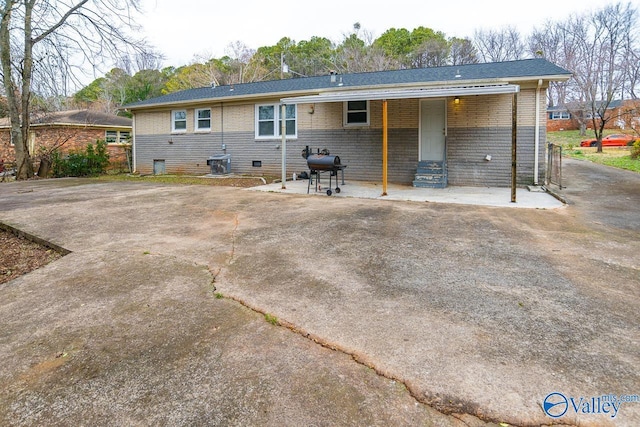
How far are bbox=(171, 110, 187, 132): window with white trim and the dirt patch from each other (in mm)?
10611

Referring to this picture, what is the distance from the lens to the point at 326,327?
9.45ft

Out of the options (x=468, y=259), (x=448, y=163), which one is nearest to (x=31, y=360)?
(x=468, y=259)

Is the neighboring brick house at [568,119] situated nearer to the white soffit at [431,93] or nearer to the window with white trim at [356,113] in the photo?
the window with white trim at [356,113]

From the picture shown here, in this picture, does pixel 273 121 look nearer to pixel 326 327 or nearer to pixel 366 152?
pixel 366 152

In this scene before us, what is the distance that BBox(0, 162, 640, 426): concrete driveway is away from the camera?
2.04 m

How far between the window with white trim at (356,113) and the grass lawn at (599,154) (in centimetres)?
1070

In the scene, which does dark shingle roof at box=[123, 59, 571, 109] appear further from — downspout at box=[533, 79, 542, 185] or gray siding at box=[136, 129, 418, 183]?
gray siding at box=[136, 129, 418, 183]

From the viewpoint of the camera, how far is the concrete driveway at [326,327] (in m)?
2.04

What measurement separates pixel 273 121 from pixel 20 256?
9.90 meters

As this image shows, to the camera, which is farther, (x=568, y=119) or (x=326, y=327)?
(x=568, y=119)

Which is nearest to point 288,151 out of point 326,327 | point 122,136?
point 326,327

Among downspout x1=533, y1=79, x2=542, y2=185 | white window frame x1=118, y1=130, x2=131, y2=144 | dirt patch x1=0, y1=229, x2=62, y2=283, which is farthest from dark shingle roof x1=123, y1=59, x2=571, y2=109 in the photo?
dirt patch x1=0, y1=229, x2=62, y2=283

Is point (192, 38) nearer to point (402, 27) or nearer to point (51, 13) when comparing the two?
point (402, 27)

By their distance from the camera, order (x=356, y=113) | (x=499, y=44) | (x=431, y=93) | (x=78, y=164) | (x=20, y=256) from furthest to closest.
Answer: (x=499, y=44) < (x=78, y=164) < (x=356, y=113) < (x=431, y=93) < (x=20, y=256)
